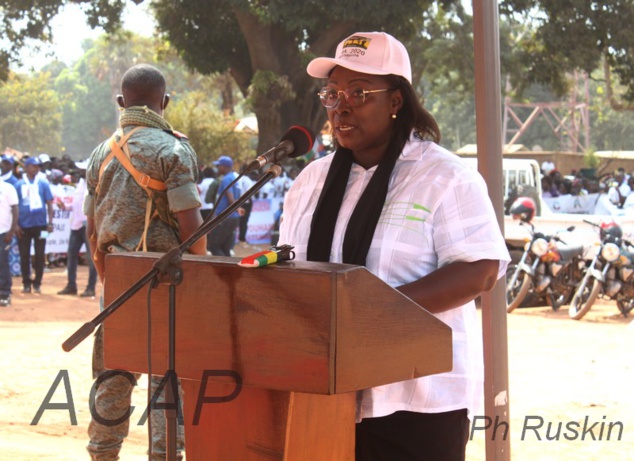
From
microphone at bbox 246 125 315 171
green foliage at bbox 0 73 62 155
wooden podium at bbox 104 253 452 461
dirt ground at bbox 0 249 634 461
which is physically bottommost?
dirt ground at bbox 0 249 634 461

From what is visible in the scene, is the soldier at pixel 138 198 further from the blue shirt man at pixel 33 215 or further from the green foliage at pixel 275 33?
the green foliage at pixel 275 33

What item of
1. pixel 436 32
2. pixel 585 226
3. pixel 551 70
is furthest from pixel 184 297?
pixel 436 32

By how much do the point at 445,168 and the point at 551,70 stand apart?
21.9 meters

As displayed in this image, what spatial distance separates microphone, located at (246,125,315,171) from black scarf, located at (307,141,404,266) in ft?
0.84

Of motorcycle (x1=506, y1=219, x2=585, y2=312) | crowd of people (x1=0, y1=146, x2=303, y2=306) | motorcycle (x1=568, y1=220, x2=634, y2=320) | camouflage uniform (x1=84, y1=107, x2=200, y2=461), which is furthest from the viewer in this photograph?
motorcycle (x1=506, y1=219, x2=585, y2=312)

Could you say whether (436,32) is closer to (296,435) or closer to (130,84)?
(130,84)

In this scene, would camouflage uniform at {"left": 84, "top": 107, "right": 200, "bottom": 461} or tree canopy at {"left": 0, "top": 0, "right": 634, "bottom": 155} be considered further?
tree canopy at {"left": 0, "top": 0, "right": 634, "bottom": 155}

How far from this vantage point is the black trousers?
280cm

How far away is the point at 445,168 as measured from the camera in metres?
2.87

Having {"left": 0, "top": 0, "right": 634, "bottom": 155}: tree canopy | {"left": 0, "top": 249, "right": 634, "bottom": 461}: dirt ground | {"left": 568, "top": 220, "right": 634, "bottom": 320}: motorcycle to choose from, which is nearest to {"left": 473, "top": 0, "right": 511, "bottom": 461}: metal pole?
{"left": 0, "top": 249, "right": 634, "bottom": 461}: dirt ground

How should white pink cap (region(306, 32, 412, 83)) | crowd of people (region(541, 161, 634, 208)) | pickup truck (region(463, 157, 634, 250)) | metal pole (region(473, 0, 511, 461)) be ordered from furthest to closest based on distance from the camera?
crowd of people (region(541, 161, 634, 208)) < pickup truck (region(463, 157, 634, 250)) < metal pole (region(473, 0, 511, 461)) < white pink cap (region(306, 32, 412, 83))

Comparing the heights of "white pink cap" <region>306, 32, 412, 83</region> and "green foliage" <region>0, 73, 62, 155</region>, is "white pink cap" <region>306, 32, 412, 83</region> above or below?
below

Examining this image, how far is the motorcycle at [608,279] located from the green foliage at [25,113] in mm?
62534
